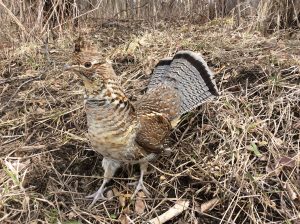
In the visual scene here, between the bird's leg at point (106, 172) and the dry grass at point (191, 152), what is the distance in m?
0.08

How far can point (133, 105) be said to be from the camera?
3.43m

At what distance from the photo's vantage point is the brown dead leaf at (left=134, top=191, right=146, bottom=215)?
318 centimetres

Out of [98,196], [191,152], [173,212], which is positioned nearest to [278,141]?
[191,152]

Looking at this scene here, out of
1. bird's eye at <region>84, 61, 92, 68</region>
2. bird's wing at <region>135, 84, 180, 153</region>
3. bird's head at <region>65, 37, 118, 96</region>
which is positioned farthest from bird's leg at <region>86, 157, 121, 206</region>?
bird's eye at <region>84, 61, 92, 68</region>

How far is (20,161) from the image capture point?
364cm

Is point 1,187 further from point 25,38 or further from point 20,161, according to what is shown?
point 25,38

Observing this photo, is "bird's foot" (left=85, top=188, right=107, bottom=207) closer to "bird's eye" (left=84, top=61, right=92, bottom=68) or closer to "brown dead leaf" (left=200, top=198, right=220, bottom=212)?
"brown dead leaf" (left=200, top=198, right=220, bottom=212)

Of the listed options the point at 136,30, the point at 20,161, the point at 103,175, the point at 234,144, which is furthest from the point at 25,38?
the point at 234,144

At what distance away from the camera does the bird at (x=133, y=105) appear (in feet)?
9.53

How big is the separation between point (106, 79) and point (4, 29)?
12.9 ft

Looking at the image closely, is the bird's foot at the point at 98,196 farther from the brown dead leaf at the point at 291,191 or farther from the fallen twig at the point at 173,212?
the brown dead leaf at the point at 291,191

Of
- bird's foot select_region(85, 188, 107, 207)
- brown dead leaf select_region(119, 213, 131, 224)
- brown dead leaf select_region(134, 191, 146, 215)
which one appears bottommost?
brown dead leaf select_region(119, 213, 131, 224)

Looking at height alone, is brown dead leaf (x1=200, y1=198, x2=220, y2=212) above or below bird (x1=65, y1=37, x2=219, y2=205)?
below

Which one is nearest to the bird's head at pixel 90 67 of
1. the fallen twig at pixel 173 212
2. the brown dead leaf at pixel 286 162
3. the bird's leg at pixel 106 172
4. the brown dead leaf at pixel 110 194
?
the bird's leg at pixel 106 172
